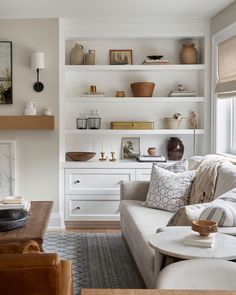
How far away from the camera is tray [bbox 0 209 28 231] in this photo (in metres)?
3.08

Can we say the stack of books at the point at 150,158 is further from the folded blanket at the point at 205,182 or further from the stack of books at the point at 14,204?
the stack of books at the point at 14,204

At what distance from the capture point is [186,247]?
89.5 inches

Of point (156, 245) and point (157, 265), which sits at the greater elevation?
point (156, 245)

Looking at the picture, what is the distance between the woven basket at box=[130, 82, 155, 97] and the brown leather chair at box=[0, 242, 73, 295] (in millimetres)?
3764

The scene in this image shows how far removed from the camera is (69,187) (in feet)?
16.6

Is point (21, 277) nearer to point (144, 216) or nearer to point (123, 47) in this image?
point (144, 216)

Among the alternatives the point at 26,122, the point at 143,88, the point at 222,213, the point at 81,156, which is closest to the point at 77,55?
the point at 143,88

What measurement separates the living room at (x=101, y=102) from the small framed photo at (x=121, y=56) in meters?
0.01

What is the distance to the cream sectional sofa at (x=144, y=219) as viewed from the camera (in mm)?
2799

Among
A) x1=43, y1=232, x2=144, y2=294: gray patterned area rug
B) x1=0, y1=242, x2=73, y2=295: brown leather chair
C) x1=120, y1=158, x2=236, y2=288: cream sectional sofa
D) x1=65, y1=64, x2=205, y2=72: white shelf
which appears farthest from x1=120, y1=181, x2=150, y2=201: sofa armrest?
x1=0, y1=242, x2=73, y2=295: brown leather chair

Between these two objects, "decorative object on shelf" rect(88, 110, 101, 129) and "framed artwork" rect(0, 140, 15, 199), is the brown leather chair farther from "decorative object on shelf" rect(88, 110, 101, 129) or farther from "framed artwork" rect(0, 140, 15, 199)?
"decorative object on shelf" rect(88, 110, 101, 129)

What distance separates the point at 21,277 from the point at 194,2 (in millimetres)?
3488

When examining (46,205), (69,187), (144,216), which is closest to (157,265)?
(144,216)

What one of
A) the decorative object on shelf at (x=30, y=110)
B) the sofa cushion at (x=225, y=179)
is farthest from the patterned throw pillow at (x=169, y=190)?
the decorative object on shelf at (x=30, y=110)
